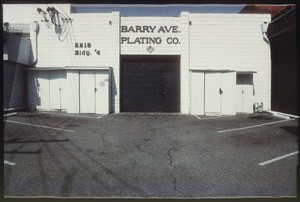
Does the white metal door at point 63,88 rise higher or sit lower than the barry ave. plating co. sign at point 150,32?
lower

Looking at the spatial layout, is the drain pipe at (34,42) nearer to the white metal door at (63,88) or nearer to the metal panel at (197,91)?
the white metal door at (63,88)

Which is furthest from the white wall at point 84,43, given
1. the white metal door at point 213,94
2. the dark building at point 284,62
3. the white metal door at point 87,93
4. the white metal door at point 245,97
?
the dark building at point 284,62

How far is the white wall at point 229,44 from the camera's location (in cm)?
1864

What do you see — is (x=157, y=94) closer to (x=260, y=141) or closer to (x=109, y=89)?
(x=109, y=89)

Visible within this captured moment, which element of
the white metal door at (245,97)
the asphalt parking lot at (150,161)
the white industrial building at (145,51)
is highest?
the white industrial building at (145,51)

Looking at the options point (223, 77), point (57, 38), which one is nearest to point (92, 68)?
point (57, 38)

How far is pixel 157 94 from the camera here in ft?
64.0

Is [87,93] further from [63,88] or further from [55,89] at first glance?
[55,89]

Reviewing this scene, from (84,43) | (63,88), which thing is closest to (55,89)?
(63,88)

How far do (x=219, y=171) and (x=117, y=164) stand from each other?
2.60 meters

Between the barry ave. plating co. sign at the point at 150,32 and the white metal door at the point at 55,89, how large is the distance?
5.28 meters

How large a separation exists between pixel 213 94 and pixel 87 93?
8122 millimetres

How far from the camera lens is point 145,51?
1880cm

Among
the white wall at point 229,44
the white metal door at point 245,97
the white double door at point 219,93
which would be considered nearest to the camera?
the white double door at point 219,93
